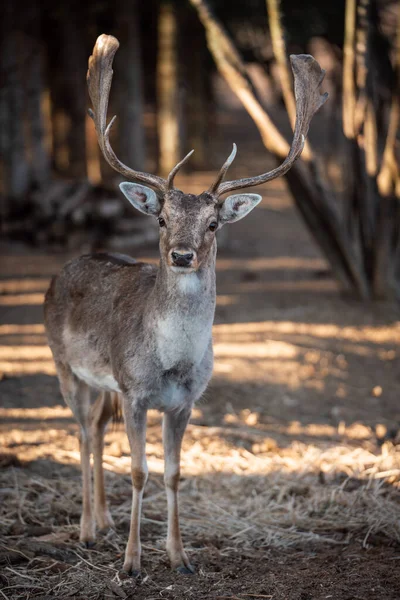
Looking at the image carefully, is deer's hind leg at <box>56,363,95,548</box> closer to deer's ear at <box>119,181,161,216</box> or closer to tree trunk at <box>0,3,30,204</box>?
deer's ear at <box>119,181,161,216</box>

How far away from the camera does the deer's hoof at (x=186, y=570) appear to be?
5.23 metres

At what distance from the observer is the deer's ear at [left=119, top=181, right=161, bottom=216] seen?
209 inches

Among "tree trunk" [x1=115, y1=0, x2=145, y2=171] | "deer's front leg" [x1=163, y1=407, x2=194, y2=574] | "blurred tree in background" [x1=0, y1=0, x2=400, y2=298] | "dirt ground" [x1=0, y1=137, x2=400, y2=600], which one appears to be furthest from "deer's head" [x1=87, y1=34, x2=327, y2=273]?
"tree trunk" [x1=115, y1=0, x2=145, y2=171]

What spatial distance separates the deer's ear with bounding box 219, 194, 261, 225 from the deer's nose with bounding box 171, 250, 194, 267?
62 centimetres

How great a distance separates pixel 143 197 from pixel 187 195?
0.34 metres

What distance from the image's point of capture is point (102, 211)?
1582 cm

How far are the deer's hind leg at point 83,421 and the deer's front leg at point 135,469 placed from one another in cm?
57


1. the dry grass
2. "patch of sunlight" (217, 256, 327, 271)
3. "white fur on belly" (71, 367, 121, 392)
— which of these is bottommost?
"patch of sunlight" (217, 256, 327, 271)

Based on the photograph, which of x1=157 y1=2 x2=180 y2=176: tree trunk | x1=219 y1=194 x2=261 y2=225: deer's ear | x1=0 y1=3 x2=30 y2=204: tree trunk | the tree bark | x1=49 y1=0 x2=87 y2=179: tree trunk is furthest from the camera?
x1=49 y1=0 x2=87 y2=179: tree trunk

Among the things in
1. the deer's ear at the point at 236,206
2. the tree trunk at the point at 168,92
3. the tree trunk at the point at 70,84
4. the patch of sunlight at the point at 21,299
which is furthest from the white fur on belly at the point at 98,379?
the tree trunk at the point at 70,84

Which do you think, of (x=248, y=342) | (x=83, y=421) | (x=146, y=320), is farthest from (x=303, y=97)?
(x=248, y=342)

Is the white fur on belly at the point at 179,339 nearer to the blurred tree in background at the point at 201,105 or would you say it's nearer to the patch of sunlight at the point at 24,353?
the patch of sunlight at the point at 24,353

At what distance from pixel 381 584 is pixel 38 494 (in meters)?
2.60

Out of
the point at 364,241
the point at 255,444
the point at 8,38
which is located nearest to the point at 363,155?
the point at 364,241
